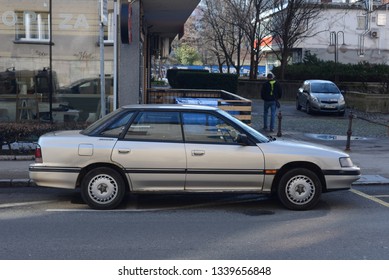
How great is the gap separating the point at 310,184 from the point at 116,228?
2817 mm

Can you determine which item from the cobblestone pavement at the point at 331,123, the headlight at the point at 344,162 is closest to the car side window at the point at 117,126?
the headlight at the point at 344,162

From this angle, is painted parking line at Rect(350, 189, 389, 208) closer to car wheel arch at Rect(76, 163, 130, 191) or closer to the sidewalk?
the sidewalk

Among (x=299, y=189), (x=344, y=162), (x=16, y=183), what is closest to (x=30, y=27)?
(x=16, y=183)

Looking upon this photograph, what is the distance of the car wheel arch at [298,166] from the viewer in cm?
718

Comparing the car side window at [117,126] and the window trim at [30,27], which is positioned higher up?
the window trim at [30,27]

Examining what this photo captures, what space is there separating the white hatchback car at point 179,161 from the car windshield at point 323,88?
1670 cm

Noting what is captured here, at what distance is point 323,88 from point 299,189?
1718 cm

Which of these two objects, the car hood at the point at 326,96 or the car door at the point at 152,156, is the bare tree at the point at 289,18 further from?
the car door at the point at 152,156

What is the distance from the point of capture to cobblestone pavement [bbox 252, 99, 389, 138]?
56.0 feet

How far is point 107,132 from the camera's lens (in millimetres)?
7137

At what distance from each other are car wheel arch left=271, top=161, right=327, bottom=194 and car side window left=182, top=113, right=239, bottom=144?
2.61ft

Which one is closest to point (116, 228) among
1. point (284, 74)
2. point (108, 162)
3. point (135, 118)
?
point (108, 162)

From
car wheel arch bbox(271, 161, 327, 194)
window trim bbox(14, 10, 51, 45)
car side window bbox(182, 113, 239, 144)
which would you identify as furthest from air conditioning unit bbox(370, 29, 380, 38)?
car side window bbox(182, 113, 239, 144)

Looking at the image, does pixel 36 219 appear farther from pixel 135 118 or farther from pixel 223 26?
pixel 223 26
